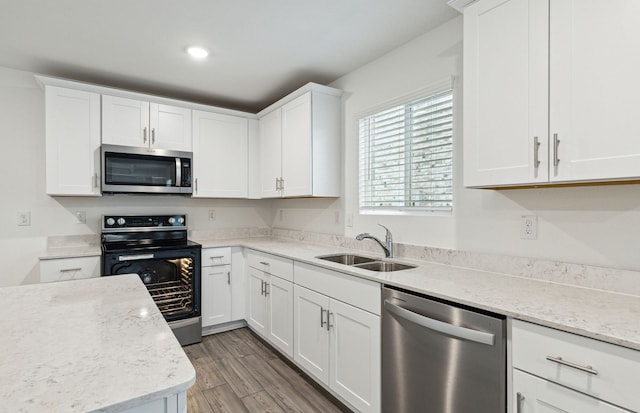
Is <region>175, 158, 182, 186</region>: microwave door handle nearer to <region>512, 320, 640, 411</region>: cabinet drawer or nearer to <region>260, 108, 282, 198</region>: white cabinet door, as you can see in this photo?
<region>260, 108, 282, 198</region>: white cabinet door

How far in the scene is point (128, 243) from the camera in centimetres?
314

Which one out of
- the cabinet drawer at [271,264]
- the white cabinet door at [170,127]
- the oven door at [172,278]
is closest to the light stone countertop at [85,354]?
the cabinet drawer at [271,264]

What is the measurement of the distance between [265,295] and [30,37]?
2553mm

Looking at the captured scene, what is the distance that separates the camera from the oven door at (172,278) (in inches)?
114

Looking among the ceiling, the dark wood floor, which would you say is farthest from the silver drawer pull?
the ceiling

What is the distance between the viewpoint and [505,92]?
1.54 metres

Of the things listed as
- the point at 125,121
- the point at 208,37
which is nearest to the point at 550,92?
the point at 208,37

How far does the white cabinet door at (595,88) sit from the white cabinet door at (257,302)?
7.81 feet

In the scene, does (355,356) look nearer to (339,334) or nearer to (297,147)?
(339,334)

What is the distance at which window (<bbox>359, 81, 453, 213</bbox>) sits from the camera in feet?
7.11

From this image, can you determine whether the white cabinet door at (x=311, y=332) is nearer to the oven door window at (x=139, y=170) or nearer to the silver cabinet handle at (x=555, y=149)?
the silver cabinet handle at (x=555, y=149)

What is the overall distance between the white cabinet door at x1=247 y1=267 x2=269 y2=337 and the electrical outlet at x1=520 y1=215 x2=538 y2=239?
204cm

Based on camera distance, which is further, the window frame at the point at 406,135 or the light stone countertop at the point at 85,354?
the window frame at the point at 406,135

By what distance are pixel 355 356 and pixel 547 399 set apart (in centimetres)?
101
